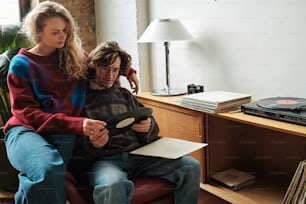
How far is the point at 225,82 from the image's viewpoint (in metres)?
2.20

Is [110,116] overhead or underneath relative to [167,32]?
underneath

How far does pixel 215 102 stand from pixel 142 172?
19.3 inches

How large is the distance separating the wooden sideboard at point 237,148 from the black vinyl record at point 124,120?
0.42 metres

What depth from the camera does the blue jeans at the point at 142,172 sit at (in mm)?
1441

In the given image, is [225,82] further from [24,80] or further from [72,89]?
[24,80]

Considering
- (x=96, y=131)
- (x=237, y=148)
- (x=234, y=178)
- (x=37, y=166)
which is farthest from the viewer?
(x=237, y=148)

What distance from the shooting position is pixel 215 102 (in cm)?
182

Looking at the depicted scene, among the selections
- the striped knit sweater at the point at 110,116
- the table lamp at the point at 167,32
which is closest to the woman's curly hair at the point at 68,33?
the striped knit sweater at the point at 110,116

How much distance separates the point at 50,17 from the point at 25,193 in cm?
77

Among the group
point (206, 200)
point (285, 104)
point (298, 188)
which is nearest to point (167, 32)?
point (285, 104)

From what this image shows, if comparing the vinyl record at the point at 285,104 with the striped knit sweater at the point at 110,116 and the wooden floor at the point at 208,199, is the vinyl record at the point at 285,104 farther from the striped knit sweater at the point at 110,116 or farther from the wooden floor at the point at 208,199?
the wooden floor at the point at 208,199

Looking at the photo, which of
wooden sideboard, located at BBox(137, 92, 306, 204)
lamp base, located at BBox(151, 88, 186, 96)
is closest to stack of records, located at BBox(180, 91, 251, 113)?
wooden sideboard, located at BBox(137, 92, 306, 204)

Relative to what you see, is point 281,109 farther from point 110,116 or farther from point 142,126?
point 110,116

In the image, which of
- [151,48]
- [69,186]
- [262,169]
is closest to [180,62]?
[151,48]
